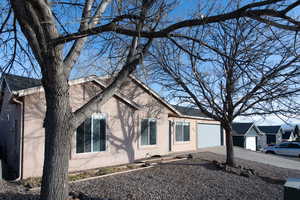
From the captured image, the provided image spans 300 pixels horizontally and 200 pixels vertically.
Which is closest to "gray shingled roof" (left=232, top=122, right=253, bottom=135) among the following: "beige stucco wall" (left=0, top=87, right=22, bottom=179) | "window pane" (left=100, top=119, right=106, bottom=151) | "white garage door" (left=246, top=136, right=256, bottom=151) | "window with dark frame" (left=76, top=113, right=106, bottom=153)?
"white garage door" (left=246, top=136, right=256, bottom=151)

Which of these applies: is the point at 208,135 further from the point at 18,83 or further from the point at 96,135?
the point at 18,83

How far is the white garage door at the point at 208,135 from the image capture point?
70.5 ft

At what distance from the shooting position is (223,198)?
22.1 ft

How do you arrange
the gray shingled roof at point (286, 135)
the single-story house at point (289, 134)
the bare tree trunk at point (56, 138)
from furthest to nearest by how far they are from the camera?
the gray shingled roof at point (286, 135) < the single-story house at point (289, 134) < the bare tree trunk at point (56, 138)

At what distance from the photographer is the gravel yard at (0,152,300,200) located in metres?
6.57

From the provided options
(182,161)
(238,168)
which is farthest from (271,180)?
(182,161)

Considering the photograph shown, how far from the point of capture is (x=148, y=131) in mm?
13531

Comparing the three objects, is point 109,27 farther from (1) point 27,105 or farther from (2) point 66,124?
(1) point 27,105

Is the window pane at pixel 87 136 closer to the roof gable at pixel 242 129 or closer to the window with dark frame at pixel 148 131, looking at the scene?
the window with dark frame at pixel 148 131

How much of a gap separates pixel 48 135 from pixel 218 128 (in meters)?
23.0

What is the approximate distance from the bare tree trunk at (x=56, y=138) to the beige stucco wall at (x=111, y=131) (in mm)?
5163

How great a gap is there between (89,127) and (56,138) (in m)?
6.21

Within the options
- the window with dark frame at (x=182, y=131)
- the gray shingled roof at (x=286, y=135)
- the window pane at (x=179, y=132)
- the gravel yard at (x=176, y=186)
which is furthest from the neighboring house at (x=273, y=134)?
the gravel yard at (x=176, y=186)

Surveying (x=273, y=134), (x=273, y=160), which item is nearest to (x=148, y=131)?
(x=273, y=160)
